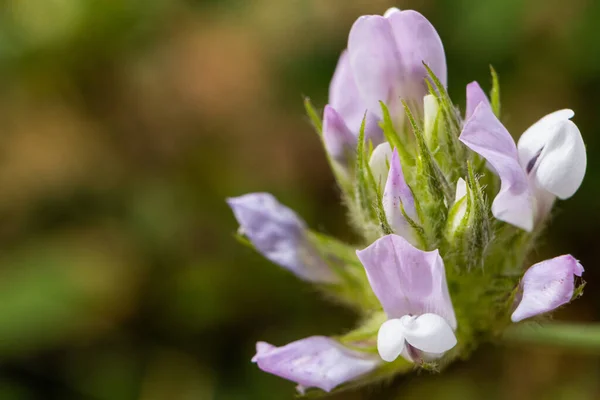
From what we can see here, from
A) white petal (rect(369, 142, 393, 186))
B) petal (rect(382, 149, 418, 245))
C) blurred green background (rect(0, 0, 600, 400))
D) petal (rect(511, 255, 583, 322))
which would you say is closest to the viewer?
petal (rect(511, 255, 583, 322))

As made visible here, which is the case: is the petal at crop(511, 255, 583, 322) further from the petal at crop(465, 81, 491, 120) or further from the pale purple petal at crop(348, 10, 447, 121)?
the pale purple petal at crop(348, 10, 447, 121)

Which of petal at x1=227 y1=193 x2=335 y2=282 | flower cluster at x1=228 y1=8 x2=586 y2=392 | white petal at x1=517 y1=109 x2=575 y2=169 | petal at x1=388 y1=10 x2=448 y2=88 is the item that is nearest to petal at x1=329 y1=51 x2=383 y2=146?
flower cluster at x1=228 y1=8 x2=586 y2=392

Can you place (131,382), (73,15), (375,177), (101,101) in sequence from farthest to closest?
1. (101,101)
2. (73,15)
3. (131,382)
4. (375,177)

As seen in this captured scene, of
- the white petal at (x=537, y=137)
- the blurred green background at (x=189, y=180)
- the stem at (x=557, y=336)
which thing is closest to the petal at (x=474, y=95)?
the white petal at (x=537, y=137)

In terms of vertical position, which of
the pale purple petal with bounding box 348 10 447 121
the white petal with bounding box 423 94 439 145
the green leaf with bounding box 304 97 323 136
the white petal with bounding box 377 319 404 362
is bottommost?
the white petal with bounding box 377 319 404 362

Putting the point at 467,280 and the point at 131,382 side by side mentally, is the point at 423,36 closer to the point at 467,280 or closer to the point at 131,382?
the point at 467,280

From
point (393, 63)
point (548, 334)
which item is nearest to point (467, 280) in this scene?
point (548, 334)

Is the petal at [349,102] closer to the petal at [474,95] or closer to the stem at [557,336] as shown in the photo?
the petal at [474,95]
